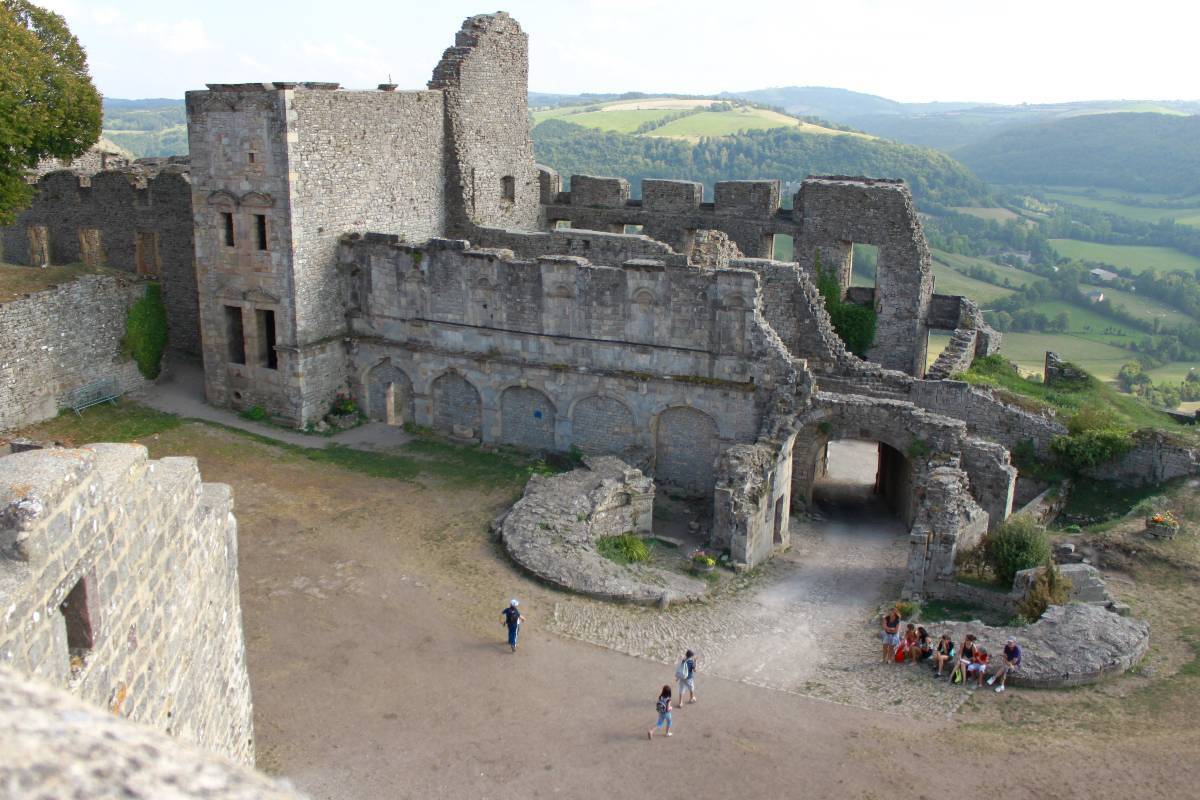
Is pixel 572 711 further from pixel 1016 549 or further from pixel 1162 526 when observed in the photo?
pixel 1162 526

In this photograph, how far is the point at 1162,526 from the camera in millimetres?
20297

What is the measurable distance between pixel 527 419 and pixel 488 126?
9.32m

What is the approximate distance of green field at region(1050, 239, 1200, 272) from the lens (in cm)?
8588

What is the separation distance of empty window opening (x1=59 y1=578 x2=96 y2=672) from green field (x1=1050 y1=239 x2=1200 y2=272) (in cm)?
8881

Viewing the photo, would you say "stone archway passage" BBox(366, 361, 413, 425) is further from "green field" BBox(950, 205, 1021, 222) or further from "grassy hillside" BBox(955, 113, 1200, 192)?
"grassy hillside" BBox(955, 113, 1200, 192)

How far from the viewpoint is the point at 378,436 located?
26.3 meters

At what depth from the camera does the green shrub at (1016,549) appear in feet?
63.9

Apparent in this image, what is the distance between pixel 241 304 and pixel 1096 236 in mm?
88251

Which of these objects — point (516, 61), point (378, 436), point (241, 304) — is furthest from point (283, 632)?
point (516, 61)

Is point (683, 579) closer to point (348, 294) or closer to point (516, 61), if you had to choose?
point (348, 294)

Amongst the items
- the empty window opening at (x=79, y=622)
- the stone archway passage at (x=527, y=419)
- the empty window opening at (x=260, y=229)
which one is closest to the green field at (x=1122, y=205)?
the stone archway passage at (x=527, y=419)

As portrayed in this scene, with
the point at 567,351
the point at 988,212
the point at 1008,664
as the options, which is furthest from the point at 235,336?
the point at 988,212

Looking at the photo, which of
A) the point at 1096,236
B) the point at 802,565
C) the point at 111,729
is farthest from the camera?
the point at 1096,236

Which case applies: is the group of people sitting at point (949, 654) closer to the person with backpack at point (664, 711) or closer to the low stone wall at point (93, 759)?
the person with backpack at point (664, 711)
